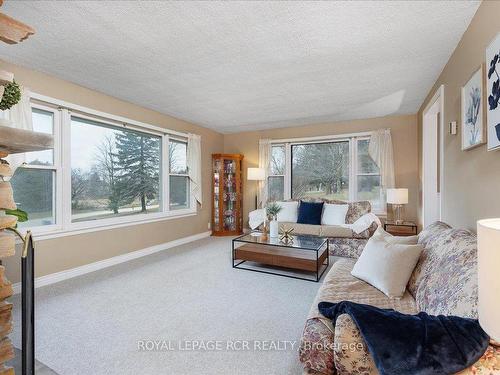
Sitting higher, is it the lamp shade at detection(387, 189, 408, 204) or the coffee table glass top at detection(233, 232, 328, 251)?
the lamp shade at detection(387, 189, 408, 204)

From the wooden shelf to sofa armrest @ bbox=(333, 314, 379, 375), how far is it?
1372mm

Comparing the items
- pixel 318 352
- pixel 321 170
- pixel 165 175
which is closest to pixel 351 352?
pixel 318 352

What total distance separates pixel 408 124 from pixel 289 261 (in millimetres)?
3494

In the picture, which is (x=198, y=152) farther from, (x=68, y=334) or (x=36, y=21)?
(x=68, y=334)

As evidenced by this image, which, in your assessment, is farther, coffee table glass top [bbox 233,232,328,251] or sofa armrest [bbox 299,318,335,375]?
coffee table glass top [bbox 233,232,328,251]

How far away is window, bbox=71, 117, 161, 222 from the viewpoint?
347cm

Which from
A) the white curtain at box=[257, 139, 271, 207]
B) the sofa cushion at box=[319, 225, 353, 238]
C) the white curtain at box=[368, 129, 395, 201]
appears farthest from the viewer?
the white curtain at box=[257, 139, 271, 207]

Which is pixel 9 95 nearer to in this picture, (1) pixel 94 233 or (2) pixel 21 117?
(2) pixel 21 117

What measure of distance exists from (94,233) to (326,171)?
14.1 ft

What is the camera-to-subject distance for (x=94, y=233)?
3551 mm

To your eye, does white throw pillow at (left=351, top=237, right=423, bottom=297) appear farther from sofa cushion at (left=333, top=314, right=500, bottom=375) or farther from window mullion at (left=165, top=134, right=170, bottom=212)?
window mullion at (left=165, top=134, right=170, bottom=212)

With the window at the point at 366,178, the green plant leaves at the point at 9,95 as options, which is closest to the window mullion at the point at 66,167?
the green plant leaves at the point at 9,95

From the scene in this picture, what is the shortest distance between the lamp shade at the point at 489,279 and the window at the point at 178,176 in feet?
15.2

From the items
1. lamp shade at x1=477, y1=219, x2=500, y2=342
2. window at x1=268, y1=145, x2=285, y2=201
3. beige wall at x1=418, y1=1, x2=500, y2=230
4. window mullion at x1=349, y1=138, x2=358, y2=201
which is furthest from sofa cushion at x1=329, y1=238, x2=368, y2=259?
lamp shade at x1=477, y1=219, x2=500, y2=342
